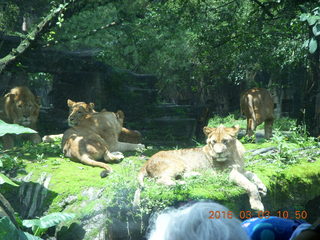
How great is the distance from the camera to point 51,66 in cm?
1198

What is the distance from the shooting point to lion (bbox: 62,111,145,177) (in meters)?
8.20

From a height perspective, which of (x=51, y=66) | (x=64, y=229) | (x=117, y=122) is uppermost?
(x=51, y=66)

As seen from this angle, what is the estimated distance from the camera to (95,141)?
328 inches

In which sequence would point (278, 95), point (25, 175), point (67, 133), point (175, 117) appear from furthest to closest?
point (278, 95) < point (175, 117) < point (67, 133) < point (25, 175)

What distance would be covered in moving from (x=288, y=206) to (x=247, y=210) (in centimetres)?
130

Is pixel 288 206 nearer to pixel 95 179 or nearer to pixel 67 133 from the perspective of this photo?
pixel 95 179

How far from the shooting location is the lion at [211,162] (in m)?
6.32

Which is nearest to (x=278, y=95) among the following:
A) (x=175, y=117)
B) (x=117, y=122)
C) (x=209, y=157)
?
(x=175, y=117)

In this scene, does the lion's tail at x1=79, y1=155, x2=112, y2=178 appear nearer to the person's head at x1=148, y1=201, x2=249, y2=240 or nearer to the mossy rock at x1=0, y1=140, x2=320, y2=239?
the mossy rock at x1=0, y1=140, x2=320, y2=239

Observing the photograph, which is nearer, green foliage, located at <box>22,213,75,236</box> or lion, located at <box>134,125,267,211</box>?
green foliage, located at <box>22,213,75,236</box>

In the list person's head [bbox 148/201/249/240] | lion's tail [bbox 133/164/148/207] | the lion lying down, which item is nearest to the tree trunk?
the lion lying down

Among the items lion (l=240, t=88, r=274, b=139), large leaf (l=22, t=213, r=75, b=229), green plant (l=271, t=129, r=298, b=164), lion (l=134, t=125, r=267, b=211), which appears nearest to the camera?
large leaf (l=22, t=213, r=75, b=229)

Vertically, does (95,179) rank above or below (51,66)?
below
